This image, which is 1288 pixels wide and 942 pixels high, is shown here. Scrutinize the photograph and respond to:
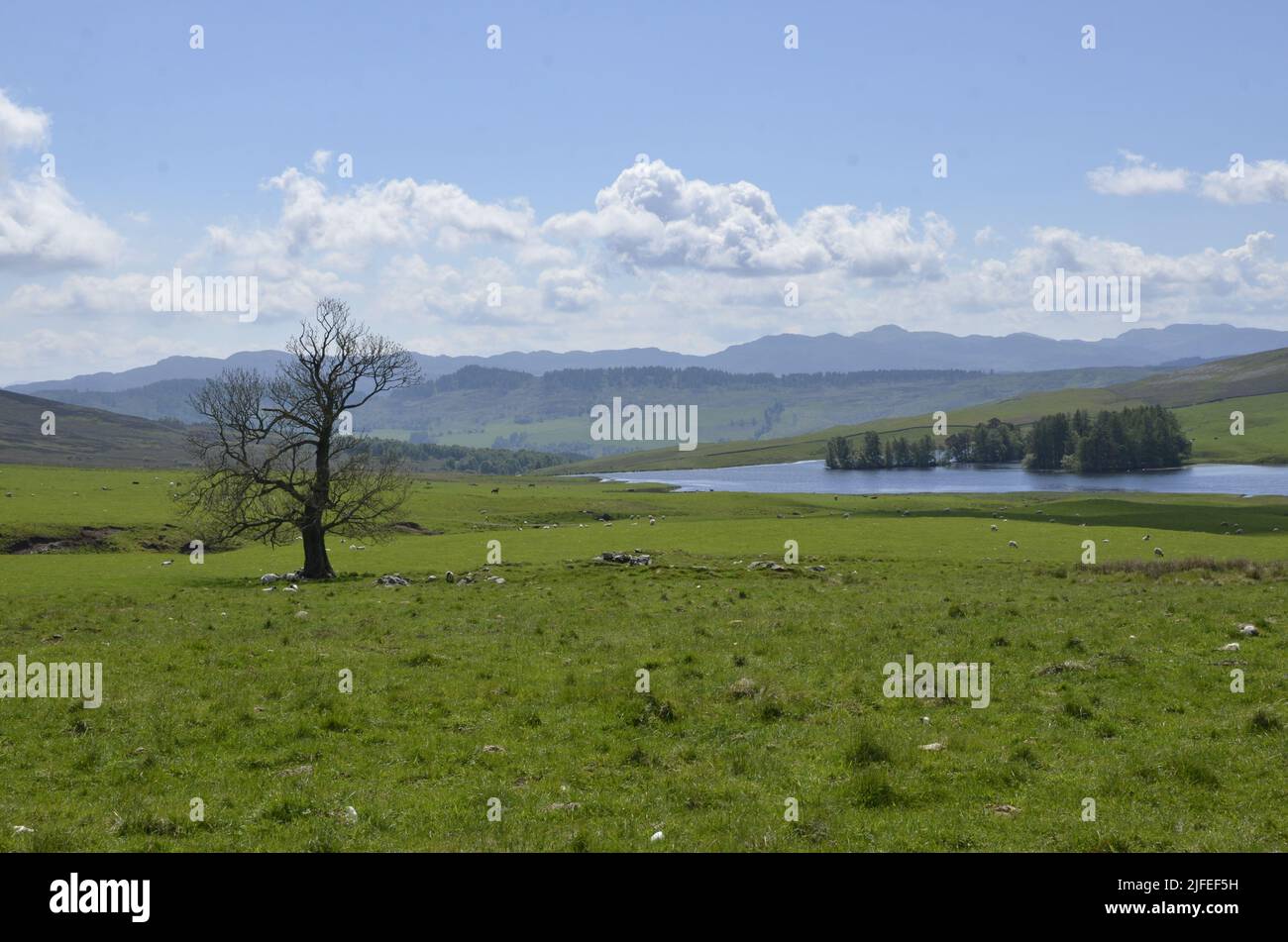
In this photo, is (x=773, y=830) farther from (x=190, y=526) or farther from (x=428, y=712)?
(x=190, y=526)

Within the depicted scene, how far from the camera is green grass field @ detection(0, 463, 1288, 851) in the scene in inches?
483

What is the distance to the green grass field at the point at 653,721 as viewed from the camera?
40.3ft

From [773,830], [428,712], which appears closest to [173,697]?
[428,712]

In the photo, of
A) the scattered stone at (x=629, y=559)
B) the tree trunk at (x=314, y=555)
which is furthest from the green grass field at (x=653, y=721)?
the scattered stone at (x=629, y=559)

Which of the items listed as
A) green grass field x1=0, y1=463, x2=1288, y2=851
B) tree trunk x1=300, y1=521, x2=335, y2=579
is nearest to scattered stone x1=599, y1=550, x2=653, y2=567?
green grass field x1=0, y1=463, x2=1288, y2=851

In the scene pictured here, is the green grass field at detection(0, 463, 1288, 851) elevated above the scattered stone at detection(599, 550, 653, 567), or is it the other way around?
the green grass field at detection(0, 463, 1288, 851)

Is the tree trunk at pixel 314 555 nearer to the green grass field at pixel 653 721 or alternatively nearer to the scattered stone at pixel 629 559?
the green grass field at pixel 653 721

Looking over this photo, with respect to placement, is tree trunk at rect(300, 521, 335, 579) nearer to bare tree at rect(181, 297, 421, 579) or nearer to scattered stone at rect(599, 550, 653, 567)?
bare tree at rect(181, 297, 421, 579)

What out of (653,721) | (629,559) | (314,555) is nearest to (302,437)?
(314,555)

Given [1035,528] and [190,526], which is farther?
[1035,528]

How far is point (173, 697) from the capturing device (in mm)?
18688
